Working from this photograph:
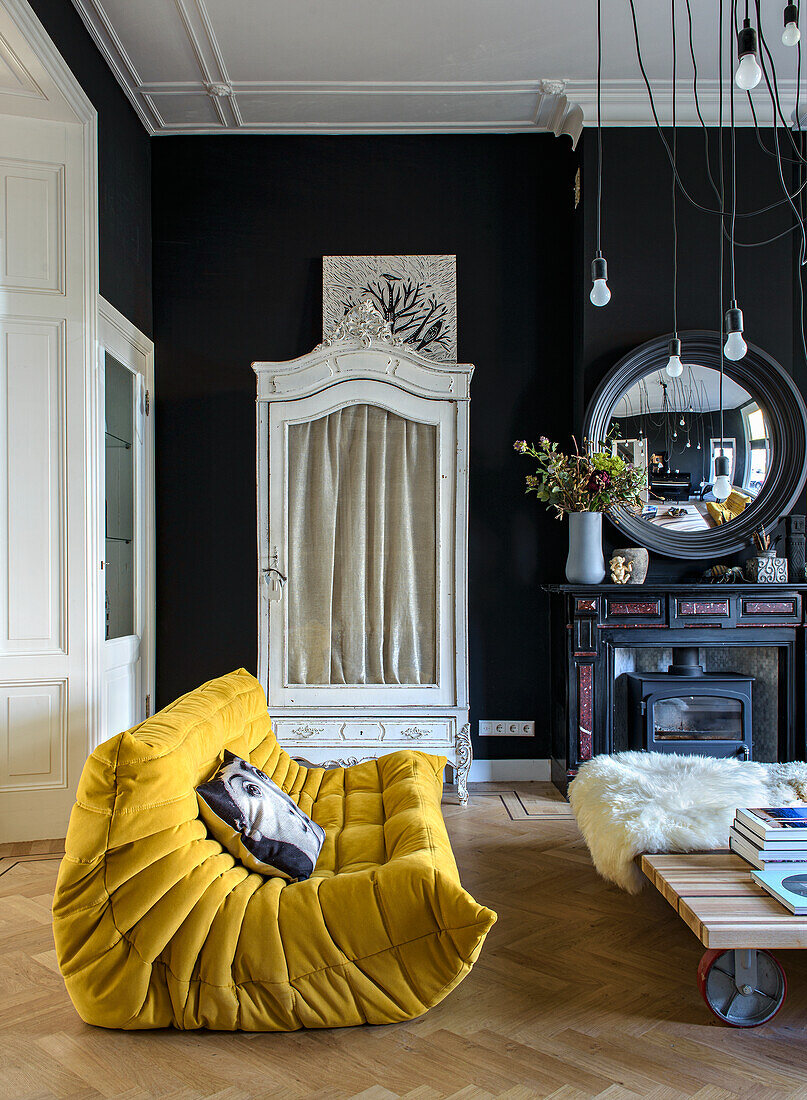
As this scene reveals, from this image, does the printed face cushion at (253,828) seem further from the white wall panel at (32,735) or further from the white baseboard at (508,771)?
the white baseboard at (508,771)

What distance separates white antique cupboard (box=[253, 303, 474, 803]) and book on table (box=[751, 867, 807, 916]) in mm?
1958

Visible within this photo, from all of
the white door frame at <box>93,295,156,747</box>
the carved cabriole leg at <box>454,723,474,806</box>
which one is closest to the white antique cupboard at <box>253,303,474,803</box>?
the carved cabriole leg at <box>454,723,474,806</box>

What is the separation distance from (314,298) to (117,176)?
1138 mm

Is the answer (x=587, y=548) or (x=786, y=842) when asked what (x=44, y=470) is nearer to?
(x=587, y=548)

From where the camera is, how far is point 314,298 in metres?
4.54

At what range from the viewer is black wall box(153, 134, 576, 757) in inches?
177

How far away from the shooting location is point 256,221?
4.54m

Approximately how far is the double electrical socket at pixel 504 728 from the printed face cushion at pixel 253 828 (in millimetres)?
2358

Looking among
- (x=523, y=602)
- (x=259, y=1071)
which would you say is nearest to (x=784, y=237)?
(x=523, y=602)

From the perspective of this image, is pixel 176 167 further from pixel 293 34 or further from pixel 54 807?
pixel 54 807

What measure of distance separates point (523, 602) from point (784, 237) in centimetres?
236

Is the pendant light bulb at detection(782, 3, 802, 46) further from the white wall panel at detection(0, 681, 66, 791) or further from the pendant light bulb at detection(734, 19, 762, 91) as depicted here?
the white wall panel at detection(0, 681, 66, 791)

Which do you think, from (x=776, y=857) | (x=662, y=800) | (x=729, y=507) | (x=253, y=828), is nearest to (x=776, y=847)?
(x=776, y=857)

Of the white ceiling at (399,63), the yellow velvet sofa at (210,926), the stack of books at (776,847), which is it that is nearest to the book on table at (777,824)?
the stack of books at (776,847)
